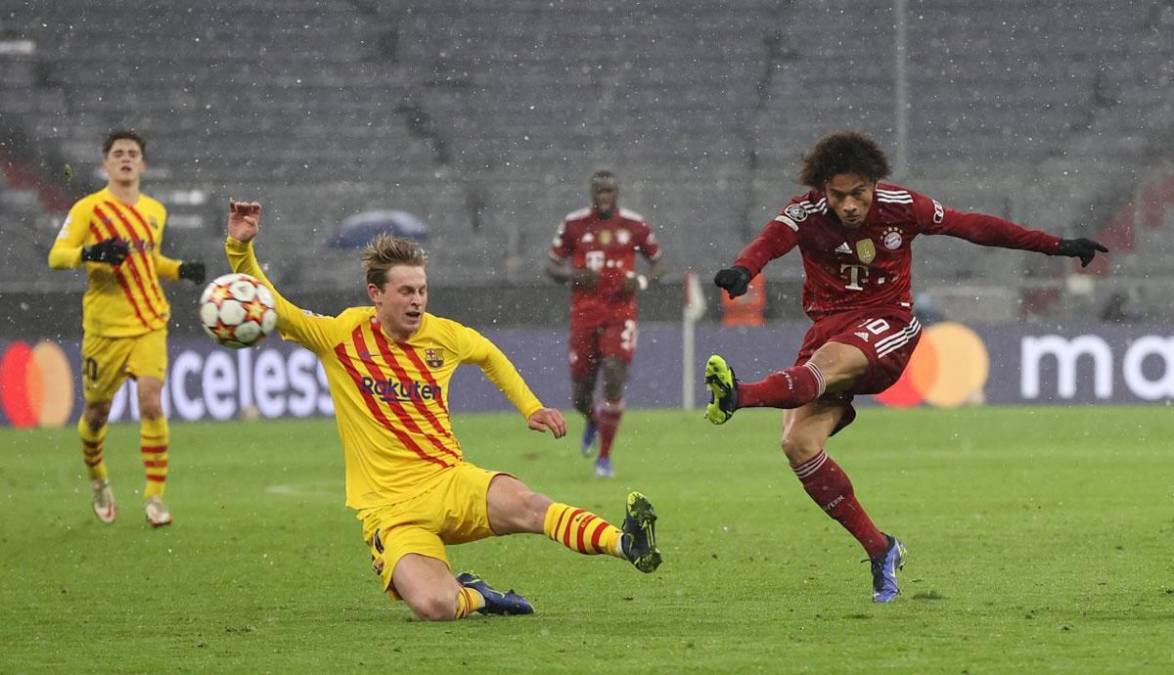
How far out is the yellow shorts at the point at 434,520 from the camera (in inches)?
254

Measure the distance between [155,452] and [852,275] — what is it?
485cm

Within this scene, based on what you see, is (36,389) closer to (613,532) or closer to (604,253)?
(604,253)

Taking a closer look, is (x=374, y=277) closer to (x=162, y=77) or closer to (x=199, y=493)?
(x=199, y=493)

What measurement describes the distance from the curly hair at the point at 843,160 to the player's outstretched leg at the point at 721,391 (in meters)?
0.85

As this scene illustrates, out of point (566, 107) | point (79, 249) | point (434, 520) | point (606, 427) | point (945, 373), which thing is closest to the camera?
point (434, 520)

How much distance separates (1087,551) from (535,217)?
44.8 ft

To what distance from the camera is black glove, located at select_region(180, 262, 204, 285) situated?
10141 millimetres

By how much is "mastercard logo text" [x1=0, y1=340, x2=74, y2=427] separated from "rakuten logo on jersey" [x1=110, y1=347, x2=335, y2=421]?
1.85 feet

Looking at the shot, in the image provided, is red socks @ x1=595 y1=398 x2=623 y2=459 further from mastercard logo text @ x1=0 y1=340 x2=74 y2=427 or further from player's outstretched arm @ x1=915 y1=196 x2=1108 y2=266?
mastercard logo text @ x1=0 y1=340 x2=74 y2=427

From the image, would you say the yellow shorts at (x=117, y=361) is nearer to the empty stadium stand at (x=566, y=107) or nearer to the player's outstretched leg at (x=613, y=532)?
the player's outstretched leg at (x=613, y=532)

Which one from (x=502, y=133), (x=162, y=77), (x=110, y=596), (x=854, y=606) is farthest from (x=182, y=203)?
(x=854, y=606)

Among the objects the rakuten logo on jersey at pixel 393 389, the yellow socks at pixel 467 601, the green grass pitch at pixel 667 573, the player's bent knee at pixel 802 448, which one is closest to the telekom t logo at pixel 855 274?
the player's bent knee at pixel 802 448

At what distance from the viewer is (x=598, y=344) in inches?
538

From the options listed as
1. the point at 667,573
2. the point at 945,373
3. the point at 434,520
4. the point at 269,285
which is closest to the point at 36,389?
the point at 945,373
